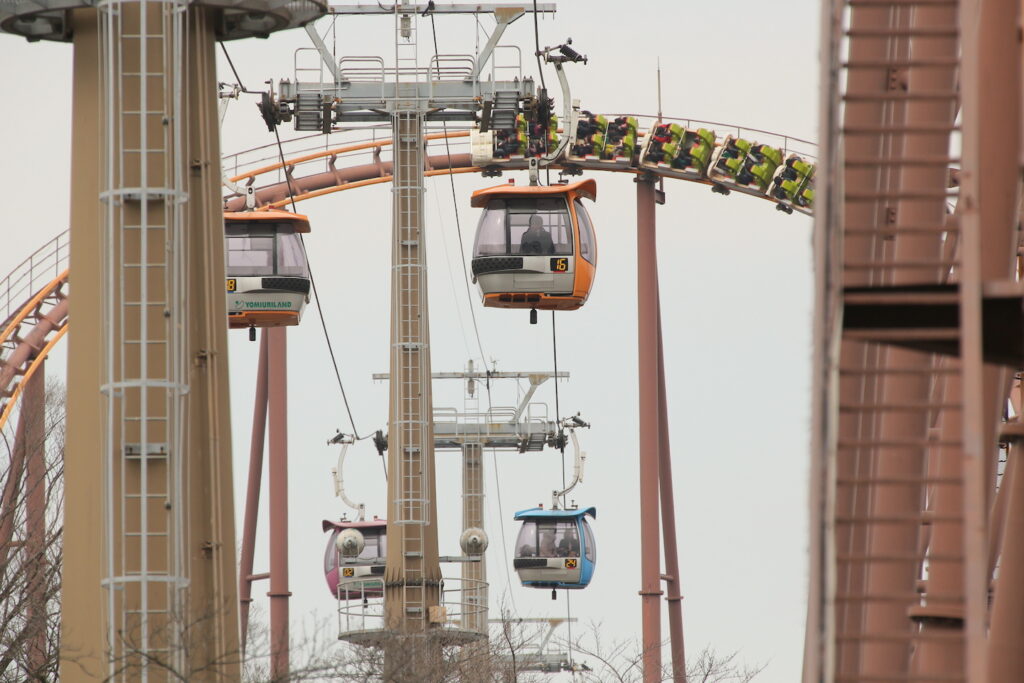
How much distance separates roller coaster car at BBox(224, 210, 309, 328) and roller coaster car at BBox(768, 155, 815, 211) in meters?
13.2

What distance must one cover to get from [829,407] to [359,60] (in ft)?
59.1

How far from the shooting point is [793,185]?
128 ft

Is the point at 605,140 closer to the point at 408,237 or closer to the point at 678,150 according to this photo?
the point at 678,150

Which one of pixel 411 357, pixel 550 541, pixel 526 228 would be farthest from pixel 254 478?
pixel 411 357

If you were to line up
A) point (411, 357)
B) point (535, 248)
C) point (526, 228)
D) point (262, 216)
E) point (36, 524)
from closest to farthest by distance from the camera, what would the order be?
point (411, 357)
point (535, 248)
point (526, 228)
point (262, 216)
point (36, 524)

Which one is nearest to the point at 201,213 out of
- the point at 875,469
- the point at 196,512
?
the point at 196,512

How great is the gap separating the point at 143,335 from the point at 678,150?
26.0 metres

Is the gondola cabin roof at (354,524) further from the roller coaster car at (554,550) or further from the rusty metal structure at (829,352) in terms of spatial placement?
the rusty metal structure at (829,352)

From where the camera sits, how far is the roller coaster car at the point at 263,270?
28422 millimetres

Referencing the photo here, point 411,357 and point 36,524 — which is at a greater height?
point 411,357

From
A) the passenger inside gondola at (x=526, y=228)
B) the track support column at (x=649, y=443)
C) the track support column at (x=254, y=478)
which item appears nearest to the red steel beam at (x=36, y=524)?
the track support column at (x=254, y=478)

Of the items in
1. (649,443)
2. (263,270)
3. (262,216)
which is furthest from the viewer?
(649,443)

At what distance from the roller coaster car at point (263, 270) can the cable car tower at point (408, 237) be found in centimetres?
438

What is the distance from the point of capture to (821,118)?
7.00 meters
